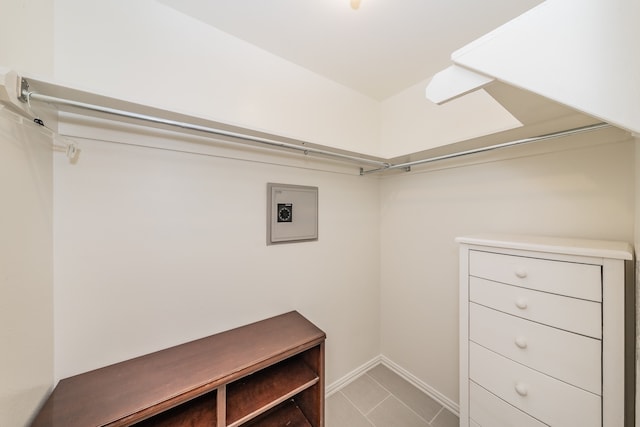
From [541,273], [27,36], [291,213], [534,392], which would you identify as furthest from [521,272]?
[27,36]

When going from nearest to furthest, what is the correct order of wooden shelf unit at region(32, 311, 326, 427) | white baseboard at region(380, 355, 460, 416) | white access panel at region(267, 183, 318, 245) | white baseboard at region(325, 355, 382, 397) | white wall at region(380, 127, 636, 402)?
wooden shelf unit at region(32, 311, 326, 427) < white wall at region(380, 127, 636, 402) < white access panel at region(267, 183, 318, 245) < white baseboard at region(380, 355, 460, 416) < white baseboard at region(325, 355, 382, 397)

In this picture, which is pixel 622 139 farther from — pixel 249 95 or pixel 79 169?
pixel 79 169

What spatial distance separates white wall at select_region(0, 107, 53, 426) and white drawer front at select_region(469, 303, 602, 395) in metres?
1.84

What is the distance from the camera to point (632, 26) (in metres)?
0.50

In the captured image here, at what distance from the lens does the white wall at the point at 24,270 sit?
0.64 meters

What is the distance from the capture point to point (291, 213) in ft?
5.12

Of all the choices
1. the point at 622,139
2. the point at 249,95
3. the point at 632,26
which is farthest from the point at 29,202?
the point at 622,139

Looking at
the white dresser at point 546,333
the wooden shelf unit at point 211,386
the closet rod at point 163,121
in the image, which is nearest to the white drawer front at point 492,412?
the white dresser at point 546,333

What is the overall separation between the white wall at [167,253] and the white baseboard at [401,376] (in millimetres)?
134

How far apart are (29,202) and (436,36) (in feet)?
6.99

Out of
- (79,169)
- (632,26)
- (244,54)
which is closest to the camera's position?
(632,26)

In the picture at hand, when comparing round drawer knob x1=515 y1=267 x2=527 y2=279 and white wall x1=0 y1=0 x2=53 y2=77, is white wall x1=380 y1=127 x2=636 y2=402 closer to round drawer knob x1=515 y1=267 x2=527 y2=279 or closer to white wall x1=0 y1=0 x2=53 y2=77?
round drawer knob x1=515 y1=267 x2=527 y2=279

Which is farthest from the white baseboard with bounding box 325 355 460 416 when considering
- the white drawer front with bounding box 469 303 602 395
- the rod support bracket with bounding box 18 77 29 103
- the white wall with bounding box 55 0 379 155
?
the rod support bracket with bounding box 18 77 29 103

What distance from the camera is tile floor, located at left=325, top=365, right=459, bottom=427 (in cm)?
152
